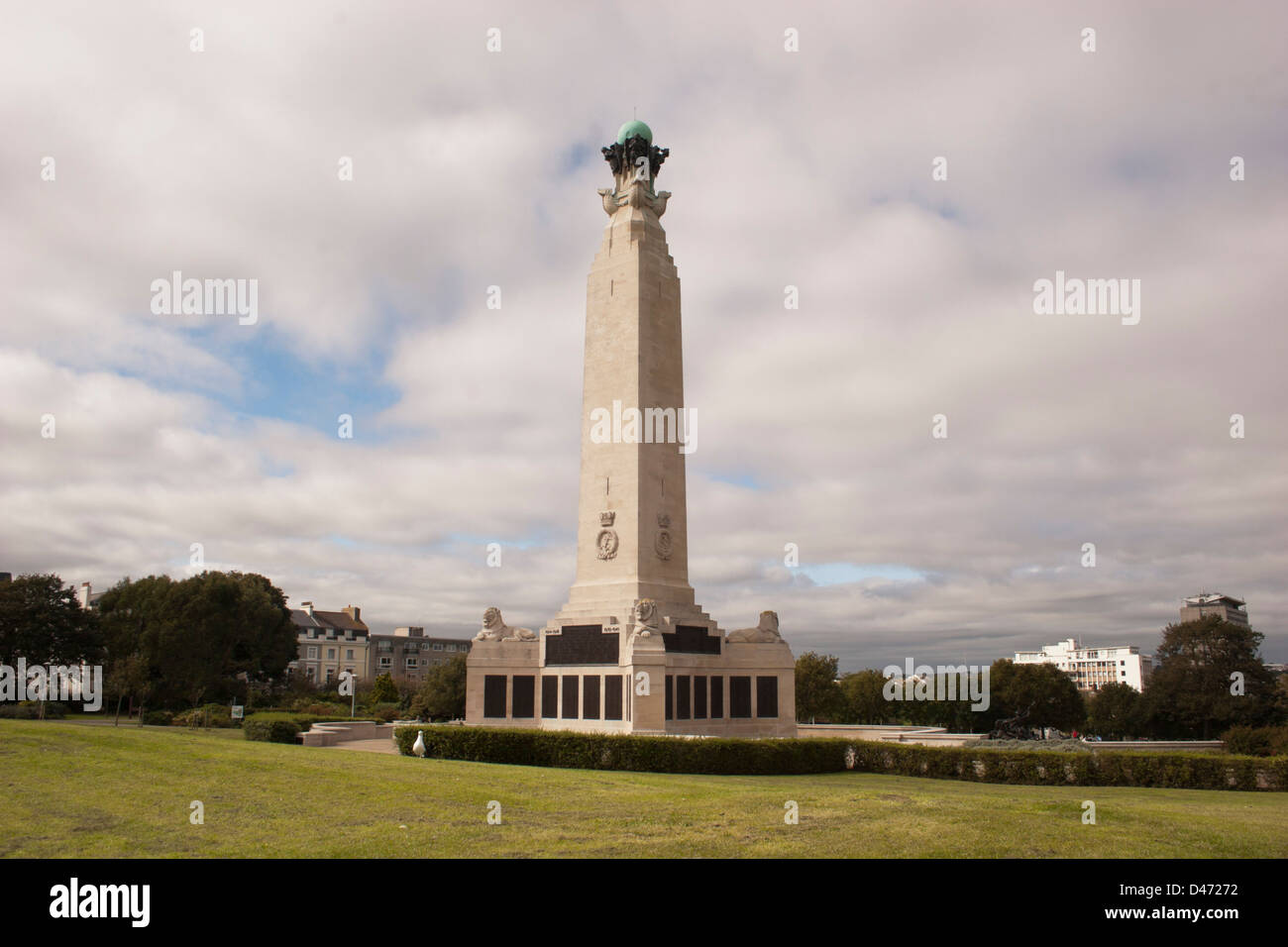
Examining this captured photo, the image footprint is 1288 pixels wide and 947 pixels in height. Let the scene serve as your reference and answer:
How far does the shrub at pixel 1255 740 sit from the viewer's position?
137 feet

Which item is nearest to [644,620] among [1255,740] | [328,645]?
[1255,740]

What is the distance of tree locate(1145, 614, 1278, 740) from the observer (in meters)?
63.2

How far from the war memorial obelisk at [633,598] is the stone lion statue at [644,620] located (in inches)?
2.2

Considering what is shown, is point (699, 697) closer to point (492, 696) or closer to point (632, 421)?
point (492, 696)

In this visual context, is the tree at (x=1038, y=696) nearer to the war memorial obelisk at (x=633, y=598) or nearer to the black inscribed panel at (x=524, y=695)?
the war memorial obelisk at (x=633, y=598)

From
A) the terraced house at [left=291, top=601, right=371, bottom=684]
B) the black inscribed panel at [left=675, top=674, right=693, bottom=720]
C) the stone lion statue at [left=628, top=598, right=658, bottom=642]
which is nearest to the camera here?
the stone lion statue at [left=628, top=598, right=658, bottom=642]

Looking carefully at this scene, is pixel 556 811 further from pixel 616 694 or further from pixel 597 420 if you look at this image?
pixel 597 420

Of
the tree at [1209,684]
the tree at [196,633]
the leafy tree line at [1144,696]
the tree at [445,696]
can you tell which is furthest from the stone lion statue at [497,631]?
the tree at [1209,684]

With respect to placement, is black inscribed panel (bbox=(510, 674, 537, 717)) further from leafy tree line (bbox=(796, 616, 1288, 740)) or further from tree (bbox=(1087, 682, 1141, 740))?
tree (bbox=(1087, 682, 1141, 740))

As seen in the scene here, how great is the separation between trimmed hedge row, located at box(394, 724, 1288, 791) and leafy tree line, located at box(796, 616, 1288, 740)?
116ft

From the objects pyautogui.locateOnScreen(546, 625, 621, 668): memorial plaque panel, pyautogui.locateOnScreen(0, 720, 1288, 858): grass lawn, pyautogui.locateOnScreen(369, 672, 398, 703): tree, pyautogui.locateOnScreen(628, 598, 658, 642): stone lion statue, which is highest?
pyautogui.locateOnScreen(628, 598, 658, 642): stone lion statue

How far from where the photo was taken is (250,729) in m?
37.3

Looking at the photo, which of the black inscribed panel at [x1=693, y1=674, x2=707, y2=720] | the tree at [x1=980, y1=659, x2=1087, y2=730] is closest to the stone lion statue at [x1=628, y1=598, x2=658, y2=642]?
the black inscribed panel at [x1=693, y1=674, x2=707, y2=720]

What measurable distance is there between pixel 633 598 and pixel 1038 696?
52.8 m
